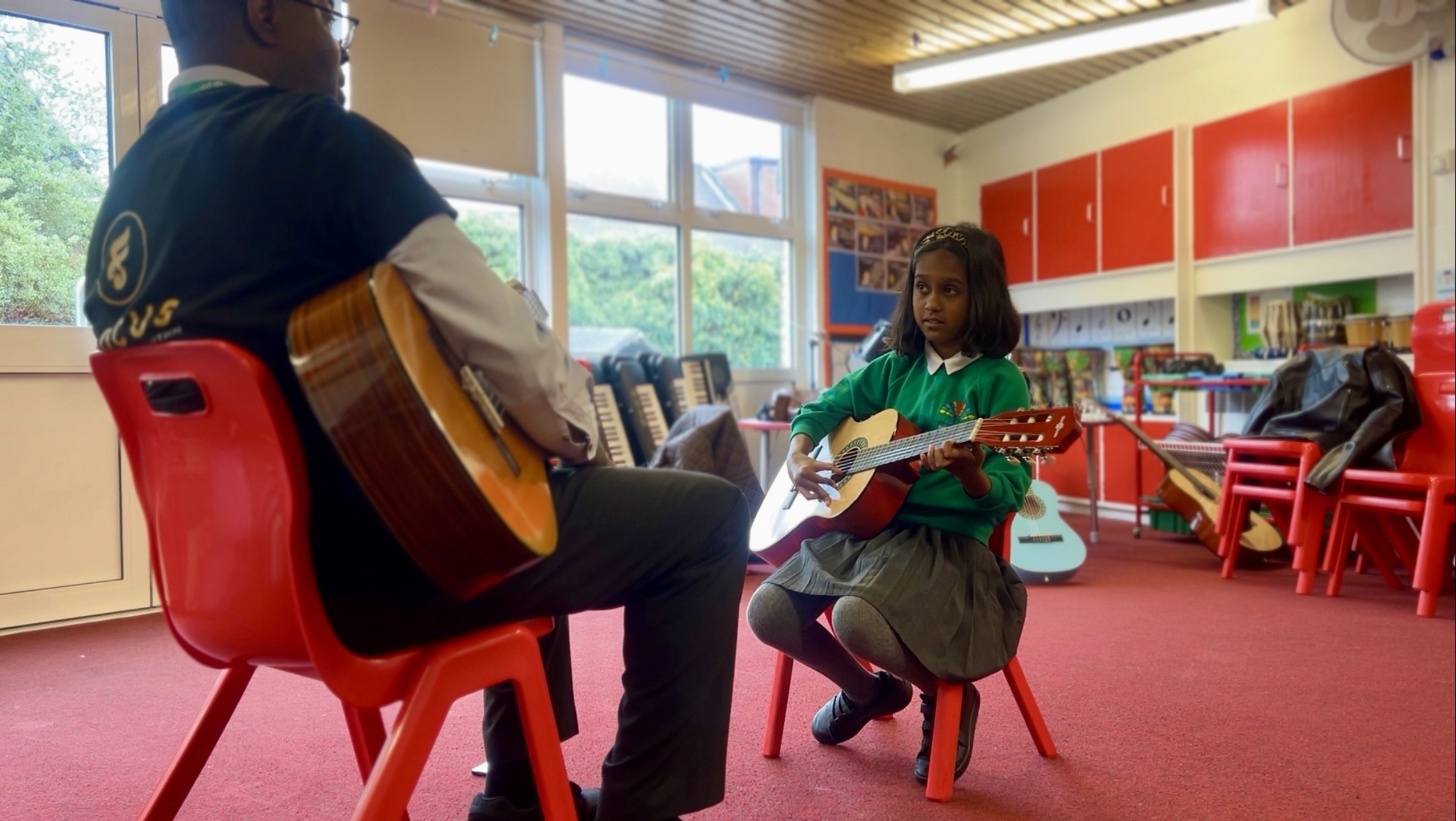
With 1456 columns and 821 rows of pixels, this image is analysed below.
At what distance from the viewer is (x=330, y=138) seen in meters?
0.95

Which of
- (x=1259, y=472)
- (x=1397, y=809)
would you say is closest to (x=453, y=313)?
(x=1397, y=809)

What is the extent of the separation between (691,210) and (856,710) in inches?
167

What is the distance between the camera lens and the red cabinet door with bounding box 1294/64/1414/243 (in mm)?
4457

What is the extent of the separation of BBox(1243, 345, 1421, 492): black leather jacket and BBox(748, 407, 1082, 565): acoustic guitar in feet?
7.73

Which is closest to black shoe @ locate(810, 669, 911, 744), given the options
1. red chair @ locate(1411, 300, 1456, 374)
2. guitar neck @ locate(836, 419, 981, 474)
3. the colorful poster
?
guitar neck @ locate(836, 419, 981, 474)

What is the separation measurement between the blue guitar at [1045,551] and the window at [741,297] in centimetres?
244

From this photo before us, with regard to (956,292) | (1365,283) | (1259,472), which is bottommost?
(1259,472)

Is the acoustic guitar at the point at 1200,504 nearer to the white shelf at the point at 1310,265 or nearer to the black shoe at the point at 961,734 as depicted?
the white shelf at the point at 1310,265

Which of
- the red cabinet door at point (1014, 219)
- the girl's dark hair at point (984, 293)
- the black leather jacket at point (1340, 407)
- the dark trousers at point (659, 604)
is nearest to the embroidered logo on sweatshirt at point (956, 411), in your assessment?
the girl's dark hair at point (984, 293)

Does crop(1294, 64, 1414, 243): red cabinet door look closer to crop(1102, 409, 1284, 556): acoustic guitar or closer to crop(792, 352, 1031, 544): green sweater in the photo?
crop(1102, 409, 1284, 556): acoustic guitar

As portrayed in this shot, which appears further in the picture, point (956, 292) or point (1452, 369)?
point (1452, 369)

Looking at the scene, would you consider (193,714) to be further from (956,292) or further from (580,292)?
(580,292)

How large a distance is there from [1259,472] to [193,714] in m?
3.87

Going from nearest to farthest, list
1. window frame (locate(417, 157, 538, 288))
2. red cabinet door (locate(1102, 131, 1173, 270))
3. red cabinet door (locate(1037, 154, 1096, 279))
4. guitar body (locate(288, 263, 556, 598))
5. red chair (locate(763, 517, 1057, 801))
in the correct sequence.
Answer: guitar body (locate(288, 263, 556, 598))
red chair (locate(763, 517, 1057, 801))
window frame (locate(417, 157, 538, 288))
red cabinet door (locate(1102, 131, 1173, 270))
red cabinet door (locate(1037, 154, 1096, 279))
